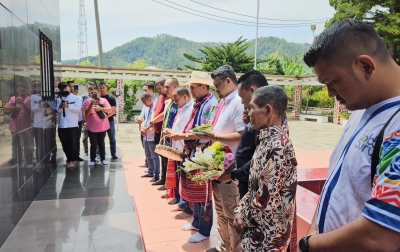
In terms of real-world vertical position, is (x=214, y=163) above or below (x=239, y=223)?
above

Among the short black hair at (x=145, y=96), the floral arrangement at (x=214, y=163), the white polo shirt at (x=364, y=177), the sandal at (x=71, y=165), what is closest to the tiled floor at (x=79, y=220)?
the sandal at (x=71, y=165)

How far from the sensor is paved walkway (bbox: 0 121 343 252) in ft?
9.48

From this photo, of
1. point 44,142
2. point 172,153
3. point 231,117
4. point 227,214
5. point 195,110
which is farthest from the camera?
point 44,142

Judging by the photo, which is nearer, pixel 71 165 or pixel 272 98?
pixel 272 98

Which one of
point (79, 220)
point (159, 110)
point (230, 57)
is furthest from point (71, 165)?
point (230, 57)

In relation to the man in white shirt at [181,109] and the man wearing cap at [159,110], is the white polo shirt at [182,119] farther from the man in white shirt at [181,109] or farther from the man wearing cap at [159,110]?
the man wearing cap at [159,110]

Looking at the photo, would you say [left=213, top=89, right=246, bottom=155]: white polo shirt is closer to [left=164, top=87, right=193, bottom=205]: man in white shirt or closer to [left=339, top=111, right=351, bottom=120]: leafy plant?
[left=164, top=87, right=193, bottom=205]: man in white shirt

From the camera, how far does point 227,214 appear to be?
8.09 ft

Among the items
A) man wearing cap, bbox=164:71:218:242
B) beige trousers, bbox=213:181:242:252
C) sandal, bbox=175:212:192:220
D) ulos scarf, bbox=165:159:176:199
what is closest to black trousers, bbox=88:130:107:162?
ulos scarf, bbox=165:159:176:199

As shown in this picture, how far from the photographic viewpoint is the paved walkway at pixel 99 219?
2.89 meters

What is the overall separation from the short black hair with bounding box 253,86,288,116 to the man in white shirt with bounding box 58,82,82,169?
4749 mm

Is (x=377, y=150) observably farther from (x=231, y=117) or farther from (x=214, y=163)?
(x=231, y=117)

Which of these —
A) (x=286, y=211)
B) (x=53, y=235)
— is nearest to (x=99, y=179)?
(x=53, y=235)

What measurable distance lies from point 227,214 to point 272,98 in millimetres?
1181
